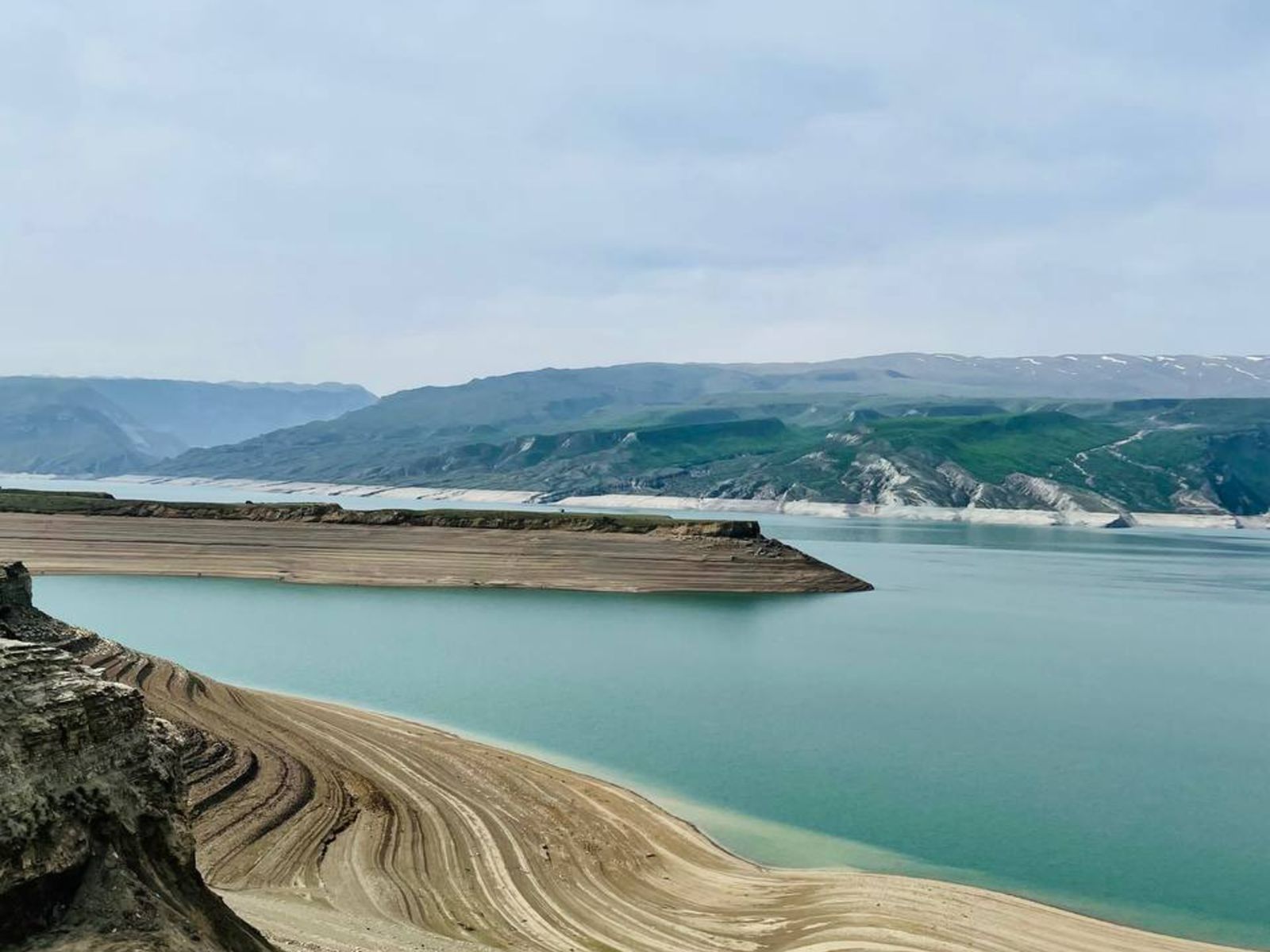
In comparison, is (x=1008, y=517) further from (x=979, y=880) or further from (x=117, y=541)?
(x=979, y=880)

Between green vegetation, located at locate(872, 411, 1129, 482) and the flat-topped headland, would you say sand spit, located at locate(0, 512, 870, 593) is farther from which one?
green vegetation, located at locate(872, 411, 1129, 482)

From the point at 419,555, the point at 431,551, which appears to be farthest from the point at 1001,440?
the point at 419,555

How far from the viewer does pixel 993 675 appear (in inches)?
1375

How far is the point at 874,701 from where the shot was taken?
2977 centimetres

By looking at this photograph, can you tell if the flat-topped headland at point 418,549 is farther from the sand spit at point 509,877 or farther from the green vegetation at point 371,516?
the sand spit at point 509,877

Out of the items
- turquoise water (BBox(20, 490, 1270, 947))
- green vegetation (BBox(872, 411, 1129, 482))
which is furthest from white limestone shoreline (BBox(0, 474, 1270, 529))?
turquoise water (BBox(20, 490, 1270, 947))

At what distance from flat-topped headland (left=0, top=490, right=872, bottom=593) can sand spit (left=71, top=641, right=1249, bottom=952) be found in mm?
41202

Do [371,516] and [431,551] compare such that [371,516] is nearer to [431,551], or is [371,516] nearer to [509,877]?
[431,551]

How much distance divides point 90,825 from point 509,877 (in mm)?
7766

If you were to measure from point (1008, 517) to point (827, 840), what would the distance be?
457ft

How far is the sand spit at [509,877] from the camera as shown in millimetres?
12344

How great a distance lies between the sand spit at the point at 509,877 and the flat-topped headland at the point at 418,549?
4120cm

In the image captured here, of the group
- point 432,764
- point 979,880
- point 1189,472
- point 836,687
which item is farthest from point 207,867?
point 1189,472

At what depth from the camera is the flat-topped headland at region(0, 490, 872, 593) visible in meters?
60.4
